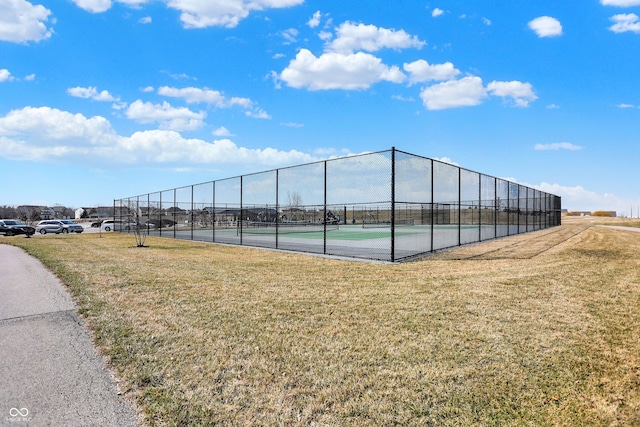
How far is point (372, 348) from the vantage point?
3635 millimetres

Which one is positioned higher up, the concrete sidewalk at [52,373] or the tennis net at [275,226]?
the tennis net at [275,226]

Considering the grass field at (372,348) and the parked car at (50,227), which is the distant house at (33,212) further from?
the grass field at (372,348)

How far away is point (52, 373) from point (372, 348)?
2.88 m

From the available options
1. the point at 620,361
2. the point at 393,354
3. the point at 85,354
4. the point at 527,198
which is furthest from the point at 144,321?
the point at 527,198

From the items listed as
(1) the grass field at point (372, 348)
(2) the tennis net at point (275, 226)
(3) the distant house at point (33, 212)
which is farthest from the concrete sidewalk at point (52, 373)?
(3) the distant house at point (33, 212)

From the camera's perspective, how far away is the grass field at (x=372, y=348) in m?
2.62

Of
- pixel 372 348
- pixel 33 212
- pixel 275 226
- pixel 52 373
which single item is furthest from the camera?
pixel 33 212

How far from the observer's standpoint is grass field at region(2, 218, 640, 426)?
8.60 ft

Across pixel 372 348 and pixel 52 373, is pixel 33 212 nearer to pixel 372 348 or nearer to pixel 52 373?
pixel 52 373

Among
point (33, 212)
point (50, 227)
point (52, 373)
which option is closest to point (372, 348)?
point (52, 373)

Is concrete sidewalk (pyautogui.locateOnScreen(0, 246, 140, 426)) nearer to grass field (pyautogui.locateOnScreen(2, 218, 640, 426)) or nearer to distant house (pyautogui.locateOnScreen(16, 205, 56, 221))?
grass field (pyautogui.locateOnScreen(2, 218, 640, 426))

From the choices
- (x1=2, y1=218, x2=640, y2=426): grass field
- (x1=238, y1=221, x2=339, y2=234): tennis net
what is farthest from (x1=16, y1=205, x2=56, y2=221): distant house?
(x1=2, y1=218, x2=640, y2=426): grass field

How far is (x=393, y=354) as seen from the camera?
3488 millimetres

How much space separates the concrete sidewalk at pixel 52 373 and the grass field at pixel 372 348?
17cm
